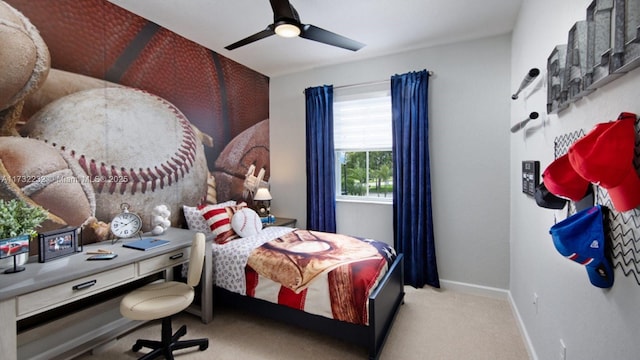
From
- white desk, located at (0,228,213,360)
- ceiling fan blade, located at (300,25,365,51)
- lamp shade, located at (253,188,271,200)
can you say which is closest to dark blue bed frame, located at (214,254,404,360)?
white desk, located at (0,228,213,360)

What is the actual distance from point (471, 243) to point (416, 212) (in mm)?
672

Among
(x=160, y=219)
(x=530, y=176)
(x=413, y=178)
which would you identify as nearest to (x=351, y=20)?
(x=413, y=178)

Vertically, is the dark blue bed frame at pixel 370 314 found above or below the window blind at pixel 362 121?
below

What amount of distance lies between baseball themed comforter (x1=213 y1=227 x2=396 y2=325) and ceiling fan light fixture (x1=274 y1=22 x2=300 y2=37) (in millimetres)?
1759

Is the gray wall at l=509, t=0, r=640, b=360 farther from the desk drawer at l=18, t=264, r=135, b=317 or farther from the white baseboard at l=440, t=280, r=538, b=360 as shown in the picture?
the desk drawer at l=18, t=264, r=135, b=317

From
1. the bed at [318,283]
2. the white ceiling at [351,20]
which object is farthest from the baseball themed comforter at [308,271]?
the white ceiling at [351,20]

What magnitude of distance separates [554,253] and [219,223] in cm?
265

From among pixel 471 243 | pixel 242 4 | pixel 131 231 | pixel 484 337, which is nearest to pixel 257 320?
pixel 131 231

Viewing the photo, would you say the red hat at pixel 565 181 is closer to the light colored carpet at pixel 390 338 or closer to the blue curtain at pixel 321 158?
the light colored carpet at pixel 390 338

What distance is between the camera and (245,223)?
295 centimetres

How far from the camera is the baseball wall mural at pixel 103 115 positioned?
1946 mm

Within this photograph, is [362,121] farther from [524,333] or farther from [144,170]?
[524,333]

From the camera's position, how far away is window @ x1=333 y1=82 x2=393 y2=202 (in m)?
3.62

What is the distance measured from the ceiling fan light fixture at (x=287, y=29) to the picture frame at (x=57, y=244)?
2027mm
